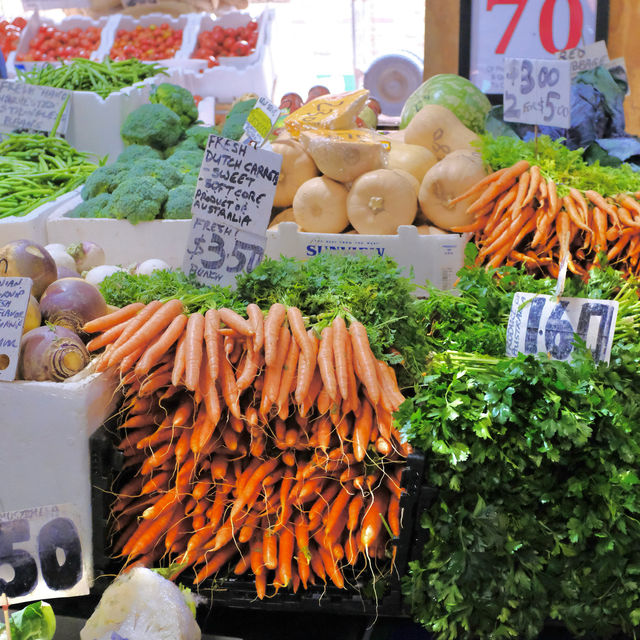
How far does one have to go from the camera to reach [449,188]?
273 cm

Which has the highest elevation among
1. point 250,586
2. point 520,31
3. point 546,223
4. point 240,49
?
point 240,49

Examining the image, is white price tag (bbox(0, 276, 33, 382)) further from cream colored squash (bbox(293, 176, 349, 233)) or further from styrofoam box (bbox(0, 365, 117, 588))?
cream colored squash (bbox(293, 176, 349, 233))

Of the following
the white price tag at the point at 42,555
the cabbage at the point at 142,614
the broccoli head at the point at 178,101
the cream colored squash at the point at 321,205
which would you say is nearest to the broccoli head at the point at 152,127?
the broccoli head at the point at 178,101

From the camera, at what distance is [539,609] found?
5.40 feet

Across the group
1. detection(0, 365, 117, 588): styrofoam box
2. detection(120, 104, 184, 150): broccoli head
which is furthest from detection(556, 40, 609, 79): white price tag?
detection(0, 365, 117, 588): styrofoam box

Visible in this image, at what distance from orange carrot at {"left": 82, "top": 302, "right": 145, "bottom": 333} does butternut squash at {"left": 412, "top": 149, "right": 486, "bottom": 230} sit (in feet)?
4.33

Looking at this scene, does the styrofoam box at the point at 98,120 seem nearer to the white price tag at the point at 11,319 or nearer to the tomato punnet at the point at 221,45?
the white price tag at the point at 11,319

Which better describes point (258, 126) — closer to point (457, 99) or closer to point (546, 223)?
point (546, 223)

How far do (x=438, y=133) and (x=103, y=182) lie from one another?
5.21ft

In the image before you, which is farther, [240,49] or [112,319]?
[240,49]

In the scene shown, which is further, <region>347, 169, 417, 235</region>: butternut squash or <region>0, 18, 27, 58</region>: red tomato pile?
<region>0, 18, 27, 58</region>: red tomato pile

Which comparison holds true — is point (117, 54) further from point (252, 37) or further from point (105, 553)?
point (105, 553)

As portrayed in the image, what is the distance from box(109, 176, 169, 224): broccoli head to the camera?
112 inches

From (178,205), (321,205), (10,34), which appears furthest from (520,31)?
(10,34)
